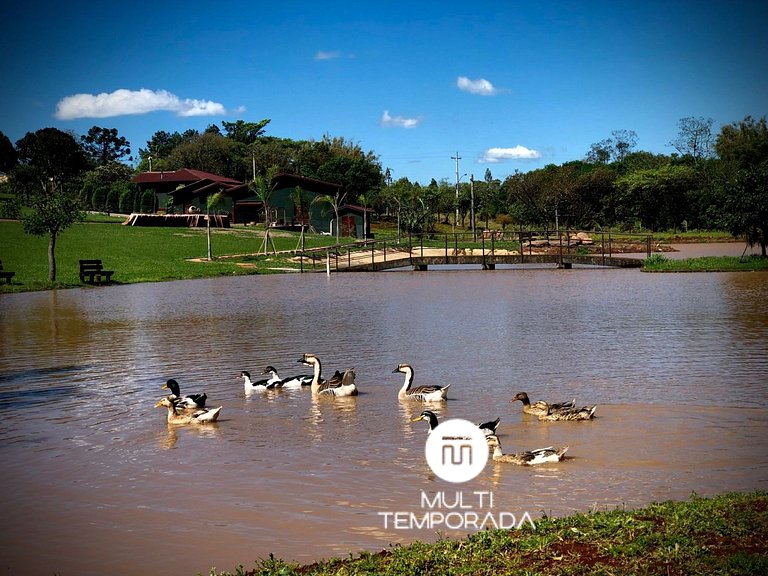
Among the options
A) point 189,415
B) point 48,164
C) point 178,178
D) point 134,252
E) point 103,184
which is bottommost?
point 189,415

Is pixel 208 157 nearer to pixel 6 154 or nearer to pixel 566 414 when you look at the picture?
pixel 6 154

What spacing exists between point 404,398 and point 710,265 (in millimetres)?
46663

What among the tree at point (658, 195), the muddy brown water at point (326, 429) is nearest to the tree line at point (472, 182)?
the tree at point (658, 195)

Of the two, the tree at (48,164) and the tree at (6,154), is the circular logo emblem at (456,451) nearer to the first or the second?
the tree at (48,164)

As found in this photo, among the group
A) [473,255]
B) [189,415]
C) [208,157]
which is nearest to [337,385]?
[189,415]

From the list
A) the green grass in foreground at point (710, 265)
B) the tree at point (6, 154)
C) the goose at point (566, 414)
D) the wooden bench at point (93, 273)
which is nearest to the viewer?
the goose at point (566, 414)

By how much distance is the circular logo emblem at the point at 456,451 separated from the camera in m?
11.5

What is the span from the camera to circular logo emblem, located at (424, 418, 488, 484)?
452 inches

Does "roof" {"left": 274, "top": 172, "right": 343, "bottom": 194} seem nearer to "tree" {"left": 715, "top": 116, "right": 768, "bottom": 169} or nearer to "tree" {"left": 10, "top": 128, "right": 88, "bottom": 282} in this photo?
"tree" {"left": 10, "top": 128, "right": 88, "bottom": 282}

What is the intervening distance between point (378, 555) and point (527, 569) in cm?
154

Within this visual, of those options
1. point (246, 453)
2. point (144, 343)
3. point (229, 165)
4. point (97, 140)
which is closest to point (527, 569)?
point (246, 453)

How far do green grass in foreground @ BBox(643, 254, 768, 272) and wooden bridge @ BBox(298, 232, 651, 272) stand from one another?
619cm

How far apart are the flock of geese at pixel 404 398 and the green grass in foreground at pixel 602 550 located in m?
3.04

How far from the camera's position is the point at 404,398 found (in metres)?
16.4
